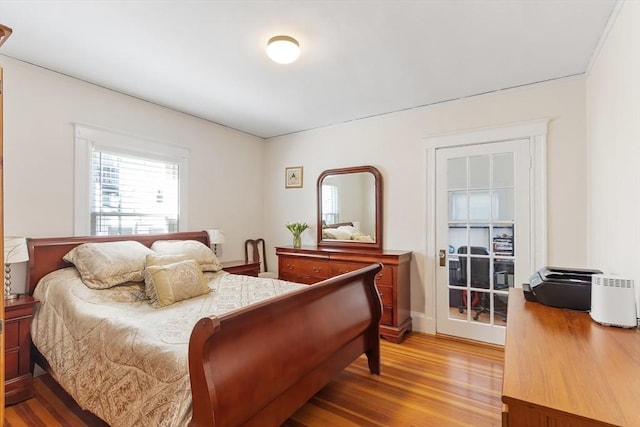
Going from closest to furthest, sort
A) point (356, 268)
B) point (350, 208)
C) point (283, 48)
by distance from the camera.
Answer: point (283, 48) → point (356, 268) → point (350, 208)

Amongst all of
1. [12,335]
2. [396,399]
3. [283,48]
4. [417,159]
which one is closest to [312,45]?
[283,48]

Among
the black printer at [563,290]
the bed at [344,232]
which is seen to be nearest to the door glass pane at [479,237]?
the bed at [344,232]

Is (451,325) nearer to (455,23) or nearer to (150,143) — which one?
(455,23)

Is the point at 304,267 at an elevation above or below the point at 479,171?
below

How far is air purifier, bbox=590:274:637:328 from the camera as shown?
1412 mm

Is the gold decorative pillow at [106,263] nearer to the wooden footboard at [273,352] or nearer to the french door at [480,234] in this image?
the wooden footboard at [273,352]

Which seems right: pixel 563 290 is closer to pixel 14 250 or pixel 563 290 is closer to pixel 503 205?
pixel 503 205

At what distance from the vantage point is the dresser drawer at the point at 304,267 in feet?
12.3

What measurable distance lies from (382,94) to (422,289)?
7.09ft

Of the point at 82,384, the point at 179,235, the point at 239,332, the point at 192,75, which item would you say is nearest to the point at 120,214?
the point at 179,235

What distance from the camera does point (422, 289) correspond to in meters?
3.54

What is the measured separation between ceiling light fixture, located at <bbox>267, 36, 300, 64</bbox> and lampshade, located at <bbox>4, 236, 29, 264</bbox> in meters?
2.24

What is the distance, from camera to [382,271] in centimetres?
336

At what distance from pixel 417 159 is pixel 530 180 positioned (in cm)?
111
